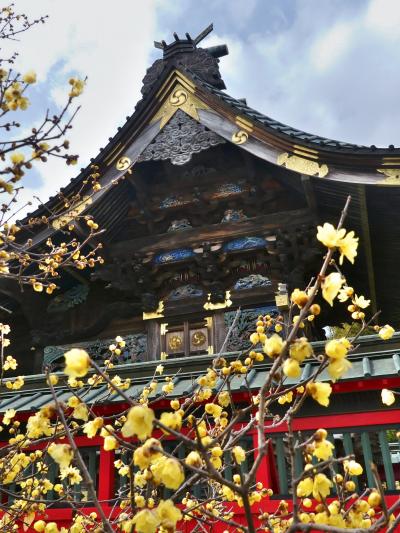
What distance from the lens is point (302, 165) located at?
7430mm

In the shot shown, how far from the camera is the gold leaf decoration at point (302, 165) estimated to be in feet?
23.8

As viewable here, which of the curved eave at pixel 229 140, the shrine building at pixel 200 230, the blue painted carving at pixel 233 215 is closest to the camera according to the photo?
the curved eave at pixel 229 140

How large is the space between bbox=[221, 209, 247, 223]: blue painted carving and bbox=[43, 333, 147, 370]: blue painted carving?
2.17 meters

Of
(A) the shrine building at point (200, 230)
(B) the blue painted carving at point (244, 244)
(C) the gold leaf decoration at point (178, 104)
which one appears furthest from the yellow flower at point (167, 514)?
(C) the gold leaf decoration at point (178, 104)

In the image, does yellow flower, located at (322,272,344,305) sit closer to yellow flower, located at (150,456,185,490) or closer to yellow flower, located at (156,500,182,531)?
yellow flower, located at (150,456,185,490)

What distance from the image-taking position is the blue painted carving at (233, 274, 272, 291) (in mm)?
8141

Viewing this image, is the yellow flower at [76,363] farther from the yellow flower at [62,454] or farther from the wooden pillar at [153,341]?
the wooden pillar at [153,341]

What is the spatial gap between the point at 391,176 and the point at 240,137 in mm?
2229

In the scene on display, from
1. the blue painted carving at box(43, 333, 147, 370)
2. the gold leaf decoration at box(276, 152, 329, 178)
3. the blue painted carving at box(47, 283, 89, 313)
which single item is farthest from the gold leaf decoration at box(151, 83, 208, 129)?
the blue painted carving at box(43, 333, 147, 370)

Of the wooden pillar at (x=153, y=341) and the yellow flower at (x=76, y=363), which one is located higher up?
the wooden pillar at (x=153, y=341)

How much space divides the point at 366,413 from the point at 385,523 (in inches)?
128

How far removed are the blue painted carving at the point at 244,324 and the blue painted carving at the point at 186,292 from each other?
0.61 m

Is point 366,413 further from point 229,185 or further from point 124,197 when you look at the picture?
point 124,197

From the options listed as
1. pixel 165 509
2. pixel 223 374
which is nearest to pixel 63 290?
pixel 223 374
